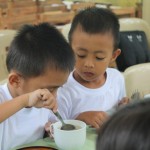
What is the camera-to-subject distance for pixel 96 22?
1328mm

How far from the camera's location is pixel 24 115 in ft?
3.65

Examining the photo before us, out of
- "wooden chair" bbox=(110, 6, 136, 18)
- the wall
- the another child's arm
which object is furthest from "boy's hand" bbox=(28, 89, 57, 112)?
the wall

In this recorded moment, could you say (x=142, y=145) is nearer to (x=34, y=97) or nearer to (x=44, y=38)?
(x=34, y=97)

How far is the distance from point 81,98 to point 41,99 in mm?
400

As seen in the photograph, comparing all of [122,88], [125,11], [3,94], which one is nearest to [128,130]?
[3,94]

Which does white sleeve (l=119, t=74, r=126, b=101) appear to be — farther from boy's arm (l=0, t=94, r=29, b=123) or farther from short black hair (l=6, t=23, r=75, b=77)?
boy's arm (l=0, t=94, r=29, b=123)

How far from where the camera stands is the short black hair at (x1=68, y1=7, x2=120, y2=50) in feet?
4.31

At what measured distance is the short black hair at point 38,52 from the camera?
100 centimetres

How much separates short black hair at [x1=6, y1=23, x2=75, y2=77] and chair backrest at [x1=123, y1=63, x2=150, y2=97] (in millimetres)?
554

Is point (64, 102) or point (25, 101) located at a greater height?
point (25, 101)

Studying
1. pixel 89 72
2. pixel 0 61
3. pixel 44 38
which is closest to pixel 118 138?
pixel 44 38

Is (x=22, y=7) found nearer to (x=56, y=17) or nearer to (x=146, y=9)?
(x=56, y=17)

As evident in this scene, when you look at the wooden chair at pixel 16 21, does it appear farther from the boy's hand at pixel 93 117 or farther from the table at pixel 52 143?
the table at pixel 52 143

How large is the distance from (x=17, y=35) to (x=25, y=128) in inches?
12.0
